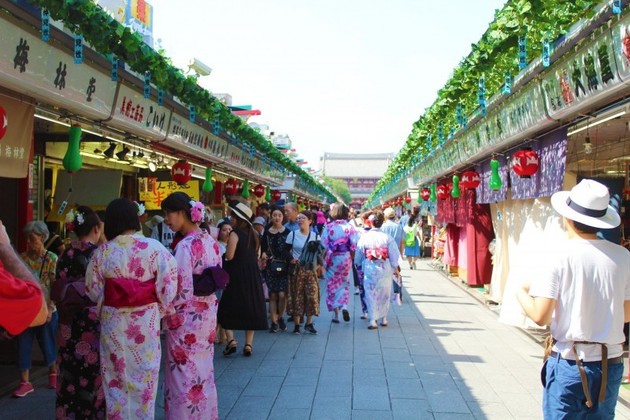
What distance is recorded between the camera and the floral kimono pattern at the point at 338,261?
9812 mm

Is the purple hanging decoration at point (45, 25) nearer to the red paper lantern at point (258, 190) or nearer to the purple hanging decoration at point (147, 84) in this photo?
the purple hanging decoration at point (147, 84)

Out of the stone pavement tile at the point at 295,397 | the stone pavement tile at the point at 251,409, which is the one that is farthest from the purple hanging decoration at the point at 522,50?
the stone pavement tile at the point at 251,409

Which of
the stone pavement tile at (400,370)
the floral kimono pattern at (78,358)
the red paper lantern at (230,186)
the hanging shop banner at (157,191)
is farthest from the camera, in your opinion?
the red paper lantern at (230,186)

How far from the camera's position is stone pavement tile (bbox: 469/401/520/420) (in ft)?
17.3

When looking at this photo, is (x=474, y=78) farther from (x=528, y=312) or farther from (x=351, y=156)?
(x=351, y=156)

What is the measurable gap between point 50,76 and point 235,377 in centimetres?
354

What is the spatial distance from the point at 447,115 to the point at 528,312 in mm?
8055

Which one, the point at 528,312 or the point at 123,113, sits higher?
the point at 123,113

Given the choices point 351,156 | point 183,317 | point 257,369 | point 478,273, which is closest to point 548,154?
point 257,369

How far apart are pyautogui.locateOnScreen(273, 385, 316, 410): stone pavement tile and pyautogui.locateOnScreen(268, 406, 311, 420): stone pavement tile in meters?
0.08

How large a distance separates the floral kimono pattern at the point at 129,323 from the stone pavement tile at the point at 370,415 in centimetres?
→ 184

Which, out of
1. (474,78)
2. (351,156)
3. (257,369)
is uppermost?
(351,156)

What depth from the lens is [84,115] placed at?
5.83 metres

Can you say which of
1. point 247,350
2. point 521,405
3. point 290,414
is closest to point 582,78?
point 521,405
